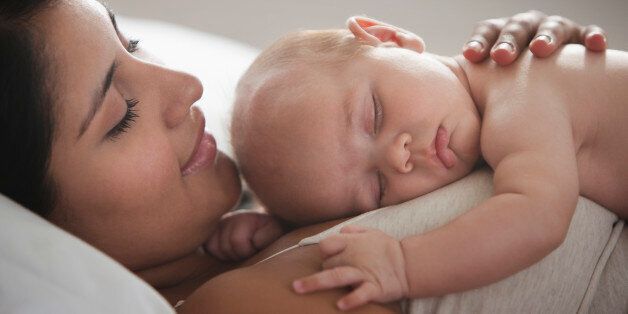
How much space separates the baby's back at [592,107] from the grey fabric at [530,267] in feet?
0.16

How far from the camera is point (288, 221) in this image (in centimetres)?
116

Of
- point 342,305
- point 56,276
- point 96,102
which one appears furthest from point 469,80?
point 56,276

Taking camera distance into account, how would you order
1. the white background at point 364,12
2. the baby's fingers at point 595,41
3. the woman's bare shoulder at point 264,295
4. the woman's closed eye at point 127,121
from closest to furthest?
the woman's bare shoulder at point 264,295, the woman's closed eye at point 127,121, the baby's fingers at point 595,41, the white background at point 364,12

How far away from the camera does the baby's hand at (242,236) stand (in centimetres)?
115

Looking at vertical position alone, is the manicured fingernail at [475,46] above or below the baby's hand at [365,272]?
above

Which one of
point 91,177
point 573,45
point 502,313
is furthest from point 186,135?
point 573,45

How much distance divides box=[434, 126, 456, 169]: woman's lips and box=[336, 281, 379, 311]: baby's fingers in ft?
1.02

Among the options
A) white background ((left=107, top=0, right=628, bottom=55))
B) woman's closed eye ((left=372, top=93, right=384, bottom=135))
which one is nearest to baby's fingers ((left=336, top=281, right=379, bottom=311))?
woman's closed eye ((left=372, top=93, right=384, bottom=135))

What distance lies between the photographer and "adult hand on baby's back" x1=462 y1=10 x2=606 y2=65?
3.18 ft

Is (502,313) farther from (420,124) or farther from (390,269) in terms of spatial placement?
(420,124)

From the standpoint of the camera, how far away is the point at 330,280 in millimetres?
746

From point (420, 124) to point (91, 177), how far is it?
53cm

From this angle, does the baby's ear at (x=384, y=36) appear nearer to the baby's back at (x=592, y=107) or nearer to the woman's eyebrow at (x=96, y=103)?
the baby's back at (x=592, y=107)

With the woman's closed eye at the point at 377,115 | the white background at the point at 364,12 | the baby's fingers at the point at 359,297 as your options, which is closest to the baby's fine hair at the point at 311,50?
the woman's closed eye at the point at 377,115
